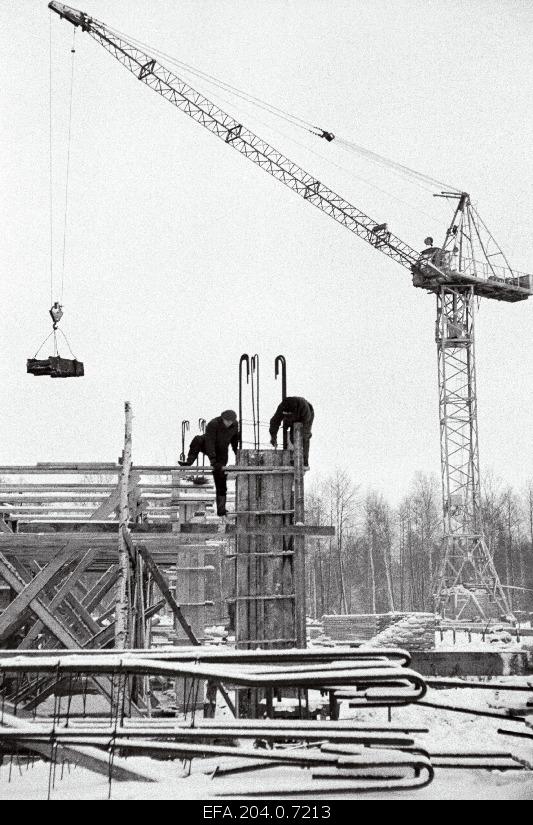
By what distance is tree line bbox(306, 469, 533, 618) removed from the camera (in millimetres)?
58625

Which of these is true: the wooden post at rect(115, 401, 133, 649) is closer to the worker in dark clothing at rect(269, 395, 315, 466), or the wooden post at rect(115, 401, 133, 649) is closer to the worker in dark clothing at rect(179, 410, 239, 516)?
the worker in dark clothing at rect(179, 410, 239, 516)

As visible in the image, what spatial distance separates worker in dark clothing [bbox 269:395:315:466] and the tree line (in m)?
46.2

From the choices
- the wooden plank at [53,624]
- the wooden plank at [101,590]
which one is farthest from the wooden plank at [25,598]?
the wooden plank at [101,590]

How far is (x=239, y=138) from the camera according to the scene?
45812 millimetres

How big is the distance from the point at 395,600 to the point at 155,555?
50.7 meters

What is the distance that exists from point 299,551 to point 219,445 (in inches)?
65.1

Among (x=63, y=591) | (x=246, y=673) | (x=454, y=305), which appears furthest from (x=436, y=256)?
(x=246, y=673)

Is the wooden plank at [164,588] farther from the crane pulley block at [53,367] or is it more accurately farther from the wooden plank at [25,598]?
the crane pulley block at [53,367]

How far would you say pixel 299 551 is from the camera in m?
9.98

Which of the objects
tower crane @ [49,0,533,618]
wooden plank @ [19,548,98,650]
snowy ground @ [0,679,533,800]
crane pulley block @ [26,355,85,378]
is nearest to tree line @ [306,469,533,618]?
tower crane @ [49,0,533,618]

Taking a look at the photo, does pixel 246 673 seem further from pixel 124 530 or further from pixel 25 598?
pixel 25 598

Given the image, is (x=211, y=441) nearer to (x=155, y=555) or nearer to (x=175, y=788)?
(x=155, y=555)

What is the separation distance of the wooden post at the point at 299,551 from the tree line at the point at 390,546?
1831 inches
